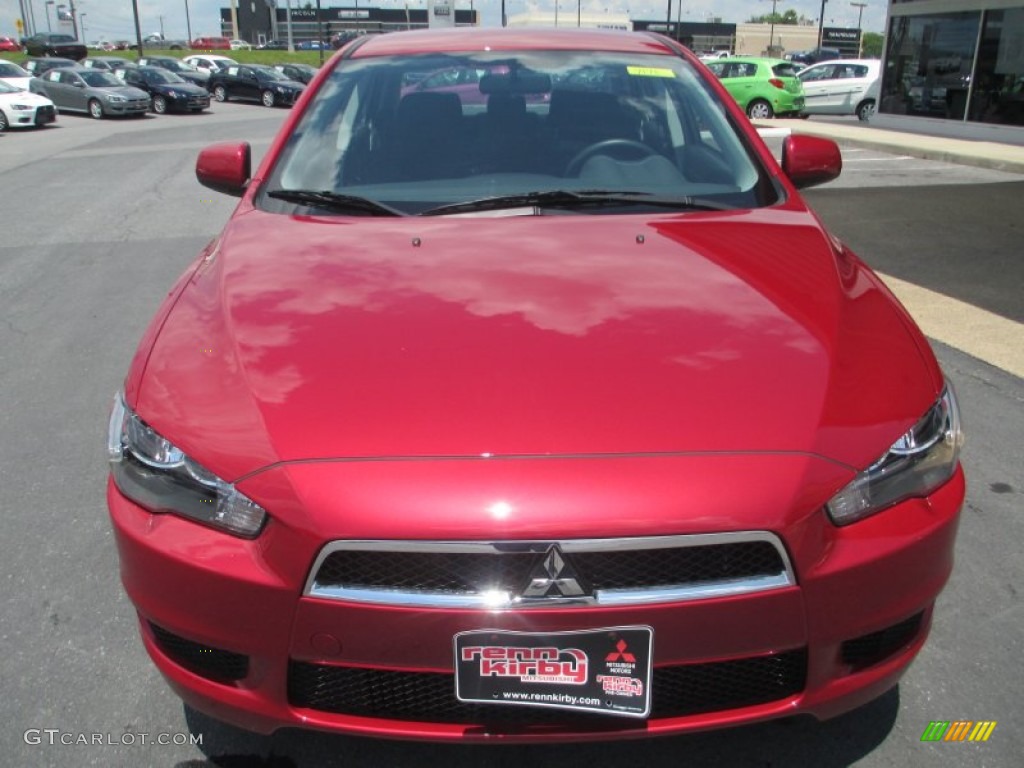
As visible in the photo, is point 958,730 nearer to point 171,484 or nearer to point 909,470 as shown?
point 909,470

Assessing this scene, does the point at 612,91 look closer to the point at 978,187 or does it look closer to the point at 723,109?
the point at 723,109

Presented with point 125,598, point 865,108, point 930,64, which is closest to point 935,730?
point 125,598

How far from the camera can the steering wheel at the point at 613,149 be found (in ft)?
9.79

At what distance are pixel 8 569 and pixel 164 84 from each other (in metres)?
28.0

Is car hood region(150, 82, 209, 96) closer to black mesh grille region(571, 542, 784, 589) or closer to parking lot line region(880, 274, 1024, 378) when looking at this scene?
parking lot line region(880, 274, 1024, 378)

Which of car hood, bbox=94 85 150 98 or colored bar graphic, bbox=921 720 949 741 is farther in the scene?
car hood, bbox=94 85 150 98

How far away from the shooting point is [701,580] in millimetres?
1633

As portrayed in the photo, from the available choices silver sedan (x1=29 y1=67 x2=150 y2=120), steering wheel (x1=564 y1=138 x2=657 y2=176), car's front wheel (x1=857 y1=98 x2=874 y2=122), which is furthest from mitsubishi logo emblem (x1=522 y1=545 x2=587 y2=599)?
silver sedan (x1=29 y1=67 x2=150 y2=120)

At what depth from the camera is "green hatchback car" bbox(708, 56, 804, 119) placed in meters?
21.6

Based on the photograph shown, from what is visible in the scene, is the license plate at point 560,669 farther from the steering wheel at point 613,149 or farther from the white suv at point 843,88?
the white suv at point 843,88

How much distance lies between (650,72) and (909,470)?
6.63ft

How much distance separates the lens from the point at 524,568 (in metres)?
1.60

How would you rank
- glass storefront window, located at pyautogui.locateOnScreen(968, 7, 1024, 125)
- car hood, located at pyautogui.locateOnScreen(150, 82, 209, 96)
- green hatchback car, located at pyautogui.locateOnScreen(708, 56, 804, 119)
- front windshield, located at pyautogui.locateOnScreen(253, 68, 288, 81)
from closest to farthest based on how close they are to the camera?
1. glass storefront window, located at pyautogui.locateOnScreen(968, 7, 1024, 125)
2. green hatchback car, located at pyautogui.locateOnScreen(708, 56, 804, 119)
3. car hood, located at pyautogui.locateOnScreen(150, 82, 209, 96)
4. front windshield, located at pyautogui.locateOnScreen(253, 68, 288, 81)

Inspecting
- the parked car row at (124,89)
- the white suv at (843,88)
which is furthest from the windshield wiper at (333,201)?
the white suv at (843,88)
